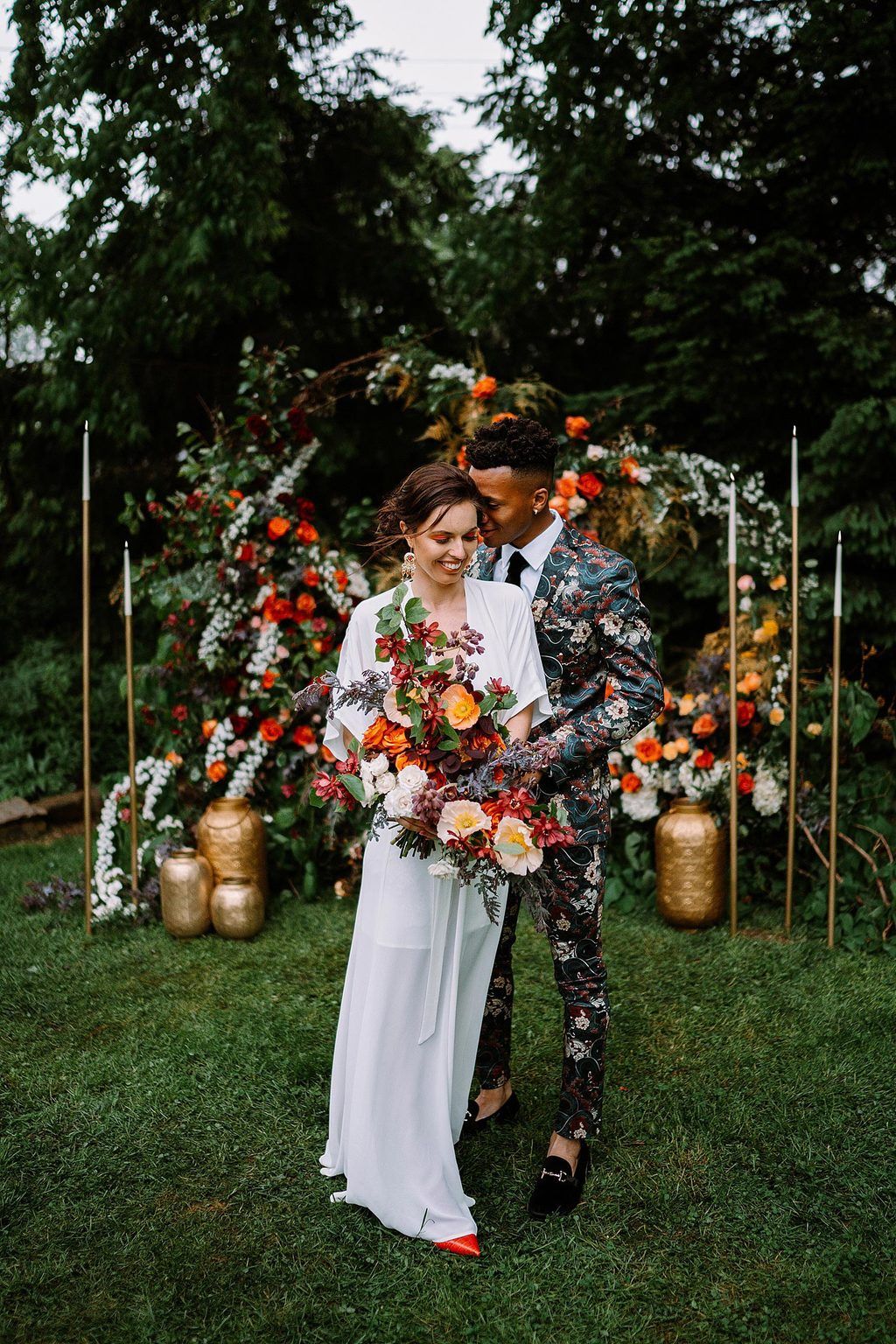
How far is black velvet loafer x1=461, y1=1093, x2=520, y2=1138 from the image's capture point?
9.08 feet

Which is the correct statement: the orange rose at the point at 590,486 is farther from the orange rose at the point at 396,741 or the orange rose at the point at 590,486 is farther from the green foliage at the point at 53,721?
the green foliage at the point at 53,721

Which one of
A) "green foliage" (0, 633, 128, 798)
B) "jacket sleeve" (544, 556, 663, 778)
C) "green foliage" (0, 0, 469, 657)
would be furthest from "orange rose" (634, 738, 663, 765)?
"green foliage" (0, 633, 128, 798)

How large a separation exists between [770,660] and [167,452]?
475 cm

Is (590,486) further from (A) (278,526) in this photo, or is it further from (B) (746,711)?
(A) (278,526)

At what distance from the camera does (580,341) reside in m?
7.75

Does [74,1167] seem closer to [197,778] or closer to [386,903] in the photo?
[386,903]

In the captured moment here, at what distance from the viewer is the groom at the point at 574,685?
238 cm

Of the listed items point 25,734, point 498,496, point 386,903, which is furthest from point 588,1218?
point 25,734

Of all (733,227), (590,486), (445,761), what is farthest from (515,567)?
(733,227)

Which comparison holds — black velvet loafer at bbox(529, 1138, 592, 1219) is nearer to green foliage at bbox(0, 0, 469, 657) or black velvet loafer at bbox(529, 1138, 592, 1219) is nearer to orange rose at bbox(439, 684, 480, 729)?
orange rose at bbox(439, 684, 480, 729)

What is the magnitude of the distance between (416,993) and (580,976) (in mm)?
445

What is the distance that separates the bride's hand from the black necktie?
27.2 inches

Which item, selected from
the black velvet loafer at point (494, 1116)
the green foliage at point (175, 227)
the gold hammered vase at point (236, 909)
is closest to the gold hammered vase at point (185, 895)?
the gold hammered vase at point (236, 909)

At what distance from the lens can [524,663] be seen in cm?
228
